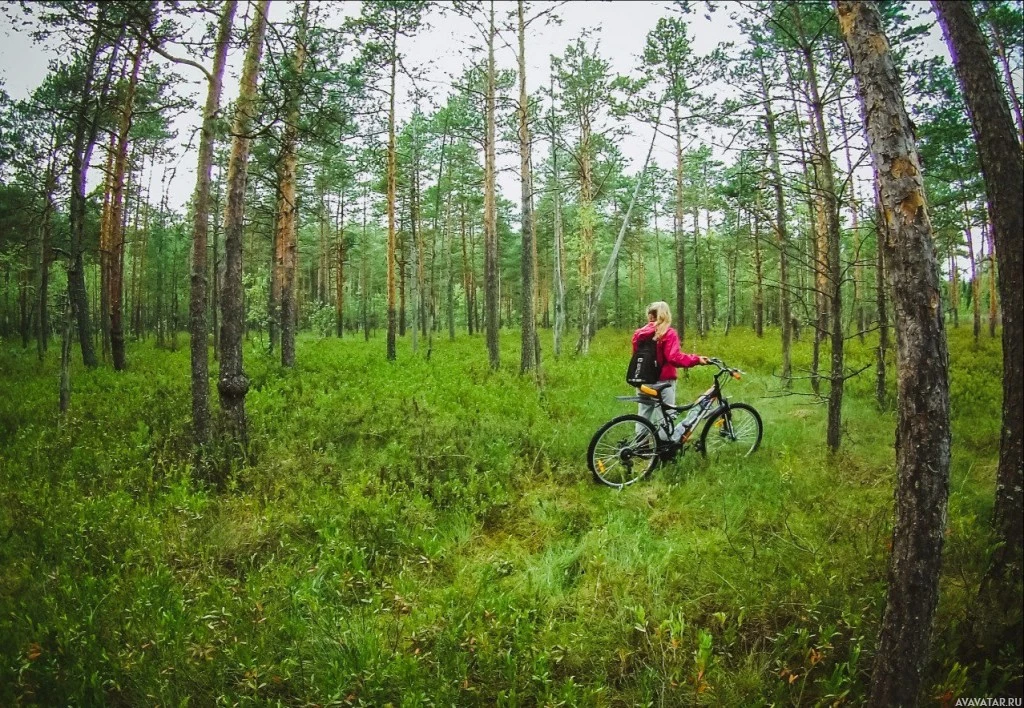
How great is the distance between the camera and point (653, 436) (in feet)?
20.8

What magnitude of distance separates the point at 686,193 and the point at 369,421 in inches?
1240

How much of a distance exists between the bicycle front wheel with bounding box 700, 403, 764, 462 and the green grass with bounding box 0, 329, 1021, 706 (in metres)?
0.35

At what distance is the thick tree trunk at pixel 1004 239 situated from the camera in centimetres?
361

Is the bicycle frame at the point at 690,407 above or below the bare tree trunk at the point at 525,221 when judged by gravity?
below

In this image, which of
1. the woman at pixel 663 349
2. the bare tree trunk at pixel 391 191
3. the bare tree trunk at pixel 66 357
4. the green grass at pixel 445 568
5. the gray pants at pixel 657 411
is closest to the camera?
the green grass at pixel 445 568

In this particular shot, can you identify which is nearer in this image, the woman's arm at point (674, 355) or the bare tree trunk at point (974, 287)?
the woman's arm at point (674, 355)

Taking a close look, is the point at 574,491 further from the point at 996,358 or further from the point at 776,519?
the point at 996,358

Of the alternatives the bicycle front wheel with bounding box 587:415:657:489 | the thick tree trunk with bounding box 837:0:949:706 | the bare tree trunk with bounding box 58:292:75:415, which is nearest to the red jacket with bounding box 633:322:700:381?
the bicycle front wheel with bounding box 587:415:657:489

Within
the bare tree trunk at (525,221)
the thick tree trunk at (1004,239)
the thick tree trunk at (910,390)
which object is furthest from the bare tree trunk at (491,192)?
the thick tree trunk at (910,390)

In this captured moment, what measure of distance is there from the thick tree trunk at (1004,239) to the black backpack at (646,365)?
3351 millimetres

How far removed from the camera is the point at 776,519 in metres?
4.99

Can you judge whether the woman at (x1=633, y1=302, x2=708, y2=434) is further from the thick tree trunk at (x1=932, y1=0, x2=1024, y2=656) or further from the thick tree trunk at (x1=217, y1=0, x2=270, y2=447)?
Answer: the thick tree trunk at (x1=217, y1=0, x2=270, y2=447)

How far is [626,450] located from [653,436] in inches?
17.3

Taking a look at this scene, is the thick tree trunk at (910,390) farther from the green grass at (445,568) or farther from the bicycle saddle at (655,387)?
the bicycle saddle at (655,387)
